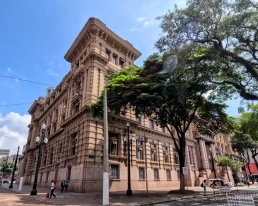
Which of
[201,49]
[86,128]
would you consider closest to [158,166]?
[86,128]

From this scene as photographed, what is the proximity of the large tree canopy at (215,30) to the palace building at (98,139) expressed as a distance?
1261 cm

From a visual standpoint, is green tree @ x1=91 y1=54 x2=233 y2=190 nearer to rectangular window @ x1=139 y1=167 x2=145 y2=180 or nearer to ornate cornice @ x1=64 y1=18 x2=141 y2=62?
rectangular window @ x1=139 y1=167 x2=145 y2=180

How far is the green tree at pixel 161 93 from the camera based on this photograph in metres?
17.5

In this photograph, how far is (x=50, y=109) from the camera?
43000 millimetres

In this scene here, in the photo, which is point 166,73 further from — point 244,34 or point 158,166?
point 158,166

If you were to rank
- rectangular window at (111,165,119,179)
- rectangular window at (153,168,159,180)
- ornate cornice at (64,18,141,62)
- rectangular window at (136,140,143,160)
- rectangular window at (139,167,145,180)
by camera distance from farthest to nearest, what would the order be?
1. rectangular window at (153,168,159,180)
2. ornate cornice at (64,18,141,62)
3. rectangular window at (136,140,143,160)
4. rectangular window at (139,167,145,180)
5. rectangular window at (111,165,119,179)

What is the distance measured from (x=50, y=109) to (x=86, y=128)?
2398 centimetres

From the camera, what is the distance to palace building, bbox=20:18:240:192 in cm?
2227

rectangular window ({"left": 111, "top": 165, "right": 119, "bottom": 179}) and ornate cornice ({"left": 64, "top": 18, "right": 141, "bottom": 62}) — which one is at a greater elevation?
ornate cornice ({"left": 64, "top": 18, "right": 141, "bottom": 62})

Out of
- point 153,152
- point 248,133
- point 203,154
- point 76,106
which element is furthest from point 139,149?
point 248,133

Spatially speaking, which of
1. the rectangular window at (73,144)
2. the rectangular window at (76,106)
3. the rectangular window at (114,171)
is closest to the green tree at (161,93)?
the rectangular window at (73,144)

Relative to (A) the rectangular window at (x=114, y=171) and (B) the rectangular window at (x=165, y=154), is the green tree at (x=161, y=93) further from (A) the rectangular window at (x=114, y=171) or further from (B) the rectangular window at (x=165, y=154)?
(B) the rectangular window at (x=165, y=154)

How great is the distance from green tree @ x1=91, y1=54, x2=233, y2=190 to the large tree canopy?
184 cm

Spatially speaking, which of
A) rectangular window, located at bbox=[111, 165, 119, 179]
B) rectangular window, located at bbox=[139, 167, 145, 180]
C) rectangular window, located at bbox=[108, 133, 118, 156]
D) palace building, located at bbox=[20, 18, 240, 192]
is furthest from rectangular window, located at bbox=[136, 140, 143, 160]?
rectangular window, located at bbox=[111, 165, 119, 179]
